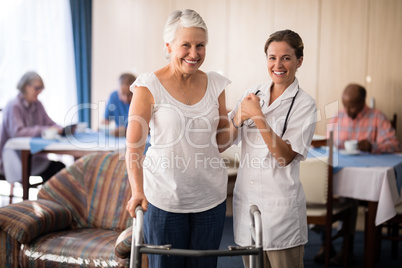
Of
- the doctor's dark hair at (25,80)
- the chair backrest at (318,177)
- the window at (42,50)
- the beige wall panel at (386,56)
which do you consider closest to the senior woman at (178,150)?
the chair backrest at (318,177)

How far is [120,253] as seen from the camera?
7.86 feet

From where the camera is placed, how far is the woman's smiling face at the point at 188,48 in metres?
1.68

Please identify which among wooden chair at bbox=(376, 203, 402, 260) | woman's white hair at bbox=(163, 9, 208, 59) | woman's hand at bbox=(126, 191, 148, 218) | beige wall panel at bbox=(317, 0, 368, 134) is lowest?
wooden chair at bbox=(376, 203, 402, 260)

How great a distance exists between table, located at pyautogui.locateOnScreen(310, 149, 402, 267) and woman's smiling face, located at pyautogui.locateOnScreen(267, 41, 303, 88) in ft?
5.16

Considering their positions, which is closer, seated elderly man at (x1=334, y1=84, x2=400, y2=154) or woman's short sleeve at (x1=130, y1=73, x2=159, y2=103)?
woman's short sleeve at (x1=130, y1=73, x2=159, y2=103)

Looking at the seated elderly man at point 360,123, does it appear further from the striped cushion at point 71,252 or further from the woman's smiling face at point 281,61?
the woman's smiling face at point 281,61

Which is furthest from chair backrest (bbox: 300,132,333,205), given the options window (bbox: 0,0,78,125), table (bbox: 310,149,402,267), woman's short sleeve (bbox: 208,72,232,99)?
window (bbox: 0,0,78,125)

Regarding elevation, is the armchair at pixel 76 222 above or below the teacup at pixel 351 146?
below

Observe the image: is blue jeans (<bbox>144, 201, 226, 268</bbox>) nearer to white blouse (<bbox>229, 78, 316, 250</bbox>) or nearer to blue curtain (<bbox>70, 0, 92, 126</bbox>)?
white blouse (<bbox>229, 78, 316, 250</bbox>)

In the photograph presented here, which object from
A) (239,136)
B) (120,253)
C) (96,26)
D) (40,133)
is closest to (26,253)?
(120,253)

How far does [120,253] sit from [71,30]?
12.8 feet

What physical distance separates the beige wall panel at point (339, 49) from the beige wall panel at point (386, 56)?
0.26 ft

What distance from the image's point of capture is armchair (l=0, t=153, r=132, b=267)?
2.53 m

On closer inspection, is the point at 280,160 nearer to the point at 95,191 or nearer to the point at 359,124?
the point at 95,191
